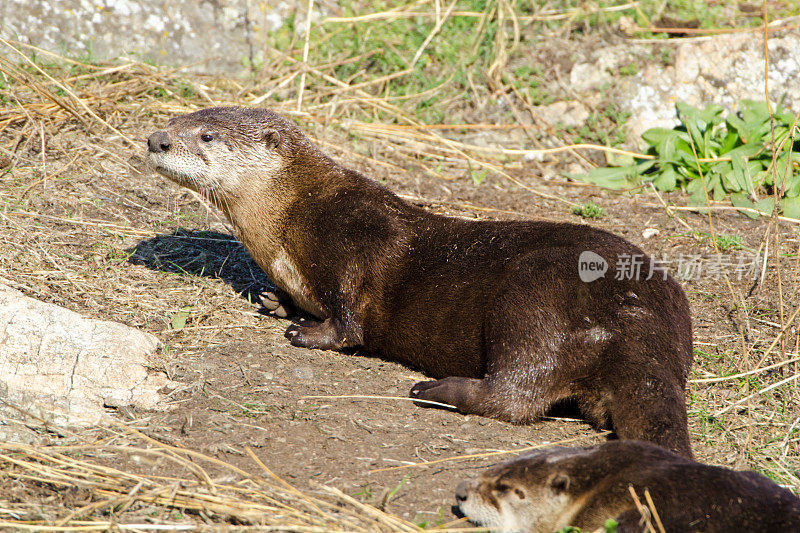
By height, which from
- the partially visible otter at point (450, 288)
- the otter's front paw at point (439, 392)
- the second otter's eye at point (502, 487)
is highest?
the partially visible otter at point (450, 288)

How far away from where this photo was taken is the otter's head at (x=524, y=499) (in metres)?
2.48

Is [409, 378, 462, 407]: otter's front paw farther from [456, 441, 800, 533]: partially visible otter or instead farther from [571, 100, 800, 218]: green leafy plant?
[571, 100, 800, 218]: green leafy plant

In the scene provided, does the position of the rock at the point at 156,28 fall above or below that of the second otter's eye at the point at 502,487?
above

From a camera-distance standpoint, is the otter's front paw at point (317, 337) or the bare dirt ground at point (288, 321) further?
the otter's front paw at point (317, 337)

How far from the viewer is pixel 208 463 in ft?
9.16

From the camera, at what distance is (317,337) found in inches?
152

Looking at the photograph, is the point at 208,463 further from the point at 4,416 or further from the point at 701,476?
the point at 701,476

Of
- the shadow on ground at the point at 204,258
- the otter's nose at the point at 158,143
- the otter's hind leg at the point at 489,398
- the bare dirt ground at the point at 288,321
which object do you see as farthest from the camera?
the shadow on ground at the point at 204,258

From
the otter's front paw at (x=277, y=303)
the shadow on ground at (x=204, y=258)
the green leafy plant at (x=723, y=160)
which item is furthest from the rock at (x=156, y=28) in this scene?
the green leafy plant at (x=723, y=160)

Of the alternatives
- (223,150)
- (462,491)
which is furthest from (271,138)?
(462,491)

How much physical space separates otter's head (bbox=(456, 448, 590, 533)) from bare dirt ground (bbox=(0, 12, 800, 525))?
15cm

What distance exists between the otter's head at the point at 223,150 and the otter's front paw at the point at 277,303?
597 millimetres

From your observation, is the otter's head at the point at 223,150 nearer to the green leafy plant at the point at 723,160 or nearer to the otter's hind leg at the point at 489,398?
the otter's hind leg at the point at 489,398

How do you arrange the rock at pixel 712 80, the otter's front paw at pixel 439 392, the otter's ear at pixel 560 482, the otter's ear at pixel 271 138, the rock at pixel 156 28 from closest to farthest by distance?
1. the otter's ear at pixel 560 482
2. the otter's front paw at pixel 439 392
3. the otter's ear at pixel 271 138
4. the rock at pixel 156 28
5. the rock at pixel 712 80
